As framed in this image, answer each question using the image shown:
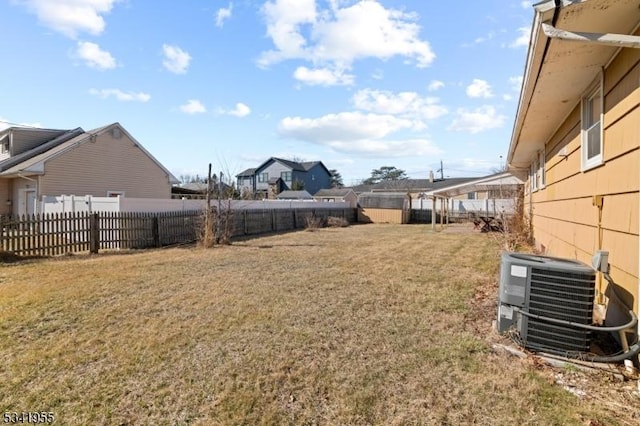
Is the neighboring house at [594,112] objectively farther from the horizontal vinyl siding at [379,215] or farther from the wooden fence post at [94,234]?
the horizontal vinyl siding at [379,215]

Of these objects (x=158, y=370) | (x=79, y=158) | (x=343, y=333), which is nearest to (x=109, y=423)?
(x=158, y=370)

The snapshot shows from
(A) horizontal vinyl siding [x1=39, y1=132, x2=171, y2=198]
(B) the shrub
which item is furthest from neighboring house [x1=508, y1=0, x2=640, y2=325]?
(A) horizontal vinyl siding [x1=39, y1=132, x2=171, y2=198]

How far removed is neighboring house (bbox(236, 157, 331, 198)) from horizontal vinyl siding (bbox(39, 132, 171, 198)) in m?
25.7

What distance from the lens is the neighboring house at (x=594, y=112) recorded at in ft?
8.36

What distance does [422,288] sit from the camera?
5477mm

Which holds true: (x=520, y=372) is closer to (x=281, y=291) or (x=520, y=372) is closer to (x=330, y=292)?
(x=330, y=292)

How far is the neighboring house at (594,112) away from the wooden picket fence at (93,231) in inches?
373

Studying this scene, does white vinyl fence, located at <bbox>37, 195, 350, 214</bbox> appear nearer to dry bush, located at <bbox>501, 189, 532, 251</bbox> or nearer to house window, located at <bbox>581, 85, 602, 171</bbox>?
dry bush, located at <bbox>501, 189, 532, 251</bbox>

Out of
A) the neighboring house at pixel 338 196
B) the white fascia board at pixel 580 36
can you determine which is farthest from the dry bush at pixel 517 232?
the neighboring house at pixel 338 196

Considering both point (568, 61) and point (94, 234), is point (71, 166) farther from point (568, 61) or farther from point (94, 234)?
point (568, 61)

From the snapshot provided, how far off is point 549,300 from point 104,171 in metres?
19.4

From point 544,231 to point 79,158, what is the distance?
18.9 meters

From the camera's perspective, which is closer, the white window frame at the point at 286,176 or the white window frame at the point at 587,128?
the white window frame at the point at 587,128

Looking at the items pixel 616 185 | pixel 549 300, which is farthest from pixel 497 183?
pixel 549 300
